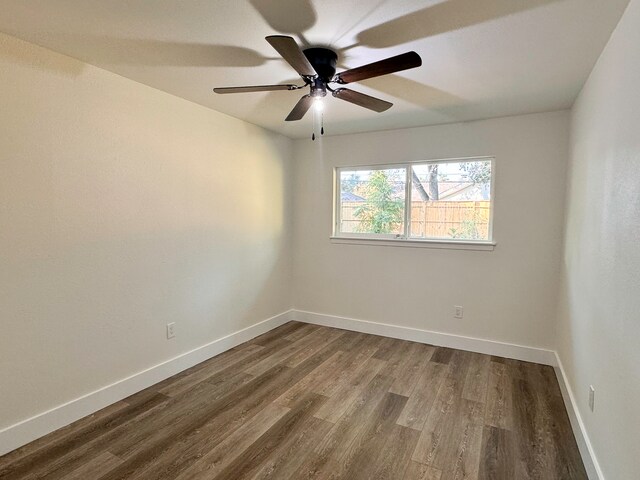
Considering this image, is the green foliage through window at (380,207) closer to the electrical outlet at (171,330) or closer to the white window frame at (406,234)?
the white window frame at (406,234)

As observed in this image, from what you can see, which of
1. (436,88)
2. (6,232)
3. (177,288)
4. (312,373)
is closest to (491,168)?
(436,88)

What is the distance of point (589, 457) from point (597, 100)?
201 centimetres

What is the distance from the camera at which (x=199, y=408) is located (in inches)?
95.7

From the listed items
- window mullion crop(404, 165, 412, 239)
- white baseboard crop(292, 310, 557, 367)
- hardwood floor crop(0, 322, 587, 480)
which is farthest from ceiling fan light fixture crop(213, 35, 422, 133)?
white baseboard crop(292, 310, 557, 367)

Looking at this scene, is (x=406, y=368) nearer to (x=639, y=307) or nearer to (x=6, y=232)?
(x=639, y=307)

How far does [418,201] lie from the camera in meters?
3.77

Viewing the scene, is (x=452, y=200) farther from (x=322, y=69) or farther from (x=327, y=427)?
(x=327, y=427)

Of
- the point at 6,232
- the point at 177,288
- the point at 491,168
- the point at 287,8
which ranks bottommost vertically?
the point at 177,288

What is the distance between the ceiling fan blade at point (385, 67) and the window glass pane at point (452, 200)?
2.03m

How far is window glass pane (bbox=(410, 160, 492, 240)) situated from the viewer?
3.46 meters

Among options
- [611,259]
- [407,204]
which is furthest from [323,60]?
[407,204]

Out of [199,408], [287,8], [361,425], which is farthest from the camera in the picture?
[199,408]

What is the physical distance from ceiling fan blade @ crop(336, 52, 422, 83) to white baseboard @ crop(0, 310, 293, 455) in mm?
2565

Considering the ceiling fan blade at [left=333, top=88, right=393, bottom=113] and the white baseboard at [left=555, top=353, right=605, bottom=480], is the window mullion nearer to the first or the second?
the ceiling fan blade at [left=333, top=88, right=393, bottom=113]
